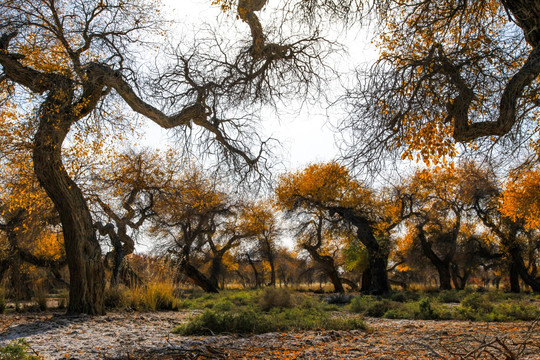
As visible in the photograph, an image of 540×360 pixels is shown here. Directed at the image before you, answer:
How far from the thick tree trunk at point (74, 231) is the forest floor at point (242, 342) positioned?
921 mm

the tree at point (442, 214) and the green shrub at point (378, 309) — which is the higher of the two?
the tree at point (442, 214)

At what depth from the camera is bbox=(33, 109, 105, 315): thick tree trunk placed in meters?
7.42

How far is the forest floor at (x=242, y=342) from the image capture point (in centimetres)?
388

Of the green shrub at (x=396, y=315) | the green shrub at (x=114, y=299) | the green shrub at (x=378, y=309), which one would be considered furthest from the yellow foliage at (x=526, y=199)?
the green shrub at (x=114, y=299)

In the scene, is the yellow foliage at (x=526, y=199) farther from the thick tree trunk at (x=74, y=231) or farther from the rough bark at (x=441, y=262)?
the thick tree trunk at (x=74, y=231)

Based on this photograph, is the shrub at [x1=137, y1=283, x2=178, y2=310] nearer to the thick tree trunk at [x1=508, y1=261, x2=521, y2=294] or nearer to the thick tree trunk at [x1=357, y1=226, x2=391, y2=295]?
the thick tree trunk at [x1=357, y1=226, x2=391, y2=295]

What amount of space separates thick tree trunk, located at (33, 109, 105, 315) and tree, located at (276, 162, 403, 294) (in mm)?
10311

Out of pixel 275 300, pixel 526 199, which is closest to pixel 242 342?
pixel 275 300

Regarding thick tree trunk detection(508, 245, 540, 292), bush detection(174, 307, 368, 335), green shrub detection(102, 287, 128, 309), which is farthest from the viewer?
thick tree trunk detection(508, 245, 540, 292)

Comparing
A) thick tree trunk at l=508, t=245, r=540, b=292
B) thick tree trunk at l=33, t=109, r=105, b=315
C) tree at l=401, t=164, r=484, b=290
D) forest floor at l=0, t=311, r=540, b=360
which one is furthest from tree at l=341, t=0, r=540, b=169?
thick tree trunk at l=508, t=245, r=540, b=292

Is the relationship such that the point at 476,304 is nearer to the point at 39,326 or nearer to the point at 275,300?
the point at 275,300

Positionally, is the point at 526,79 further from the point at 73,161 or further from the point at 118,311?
the point at 73,161

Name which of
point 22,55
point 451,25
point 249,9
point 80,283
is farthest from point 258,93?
point 80,283

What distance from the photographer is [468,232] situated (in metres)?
24.4
